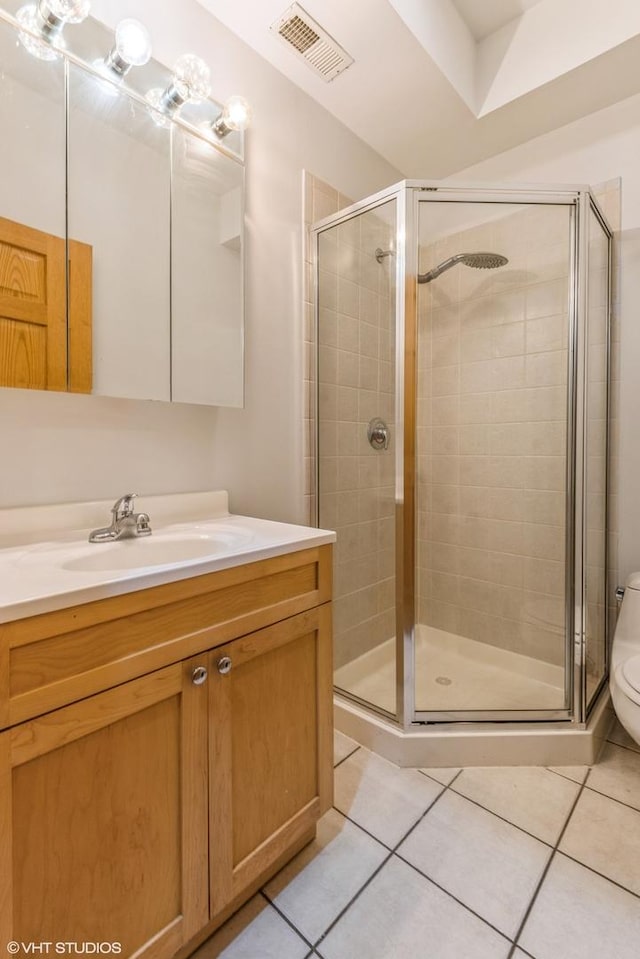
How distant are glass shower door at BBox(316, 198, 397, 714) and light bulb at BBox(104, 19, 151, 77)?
0.79 m

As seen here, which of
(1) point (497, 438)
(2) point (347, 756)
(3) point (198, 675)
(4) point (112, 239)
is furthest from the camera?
(1) point (497, 438)

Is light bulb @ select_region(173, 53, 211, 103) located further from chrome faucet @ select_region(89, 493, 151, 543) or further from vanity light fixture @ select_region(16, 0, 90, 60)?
chrome faucet @ select_region(89, 493, 151, 543)

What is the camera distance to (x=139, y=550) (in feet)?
3.71

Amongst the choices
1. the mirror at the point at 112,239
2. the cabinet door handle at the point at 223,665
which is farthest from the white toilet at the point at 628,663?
the mirror at the point at 112,239

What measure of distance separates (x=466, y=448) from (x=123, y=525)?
147 cm

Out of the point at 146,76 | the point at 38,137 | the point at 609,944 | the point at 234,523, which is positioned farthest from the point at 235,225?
the point at 609,944

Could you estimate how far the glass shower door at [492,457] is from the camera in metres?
1.63

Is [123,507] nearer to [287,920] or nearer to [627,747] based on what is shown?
[287,920]

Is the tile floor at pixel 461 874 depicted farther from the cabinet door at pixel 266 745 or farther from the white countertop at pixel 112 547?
the white countertop at pixel 112 547

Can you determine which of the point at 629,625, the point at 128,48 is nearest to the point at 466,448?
the point at 629,625

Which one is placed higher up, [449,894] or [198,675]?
[198,675]

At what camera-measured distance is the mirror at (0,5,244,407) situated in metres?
→ 1.05

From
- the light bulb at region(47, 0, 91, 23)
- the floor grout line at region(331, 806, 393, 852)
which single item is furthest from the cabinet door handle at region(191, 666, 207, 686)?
the light bulb at region(47, 0, 91, 23)

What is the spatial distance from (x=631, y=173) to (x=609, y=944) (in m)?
2.39
